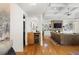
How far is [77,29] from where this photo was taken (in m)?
Result: 3.41

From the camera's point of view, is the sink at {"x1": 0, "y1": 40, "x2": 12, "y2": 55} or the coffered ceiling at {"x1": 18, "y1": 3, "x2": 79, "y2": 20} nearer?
the sink at {"x1": 0, "y1": 40, "x2": 12, "y2": 55}

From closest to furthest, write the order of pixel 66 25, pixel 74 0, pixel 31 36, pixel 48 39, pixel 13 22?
pixel 74 0
pixel 13 22
pixel 66 25
pixel 48 39
pixel 31 36

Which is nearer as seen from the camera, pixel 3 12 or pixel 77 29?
pixel 3 12

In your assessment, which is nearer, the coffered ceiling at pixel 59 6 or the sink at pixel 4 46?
the sink at pixel 4 46

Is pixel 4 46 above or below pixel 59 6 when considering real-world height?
below

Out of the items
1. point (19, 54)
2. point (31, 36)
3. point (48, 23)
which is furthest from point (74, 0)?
point (31, 36)

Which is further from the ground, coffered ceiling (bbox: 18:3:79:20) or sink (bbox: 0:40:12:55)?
coffered ceiling (bbox: 18:3:79:20)

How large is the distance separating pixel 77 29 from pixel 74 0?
0.71 metres

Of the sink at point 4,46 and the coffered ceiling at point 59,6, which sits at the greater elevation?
the coffered ceiling at point 59,6

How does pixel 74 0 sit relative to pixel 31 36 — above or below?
above

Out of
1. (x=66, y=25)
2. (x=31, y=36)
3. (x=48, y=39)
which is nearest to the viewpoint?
(x=66, y=25)

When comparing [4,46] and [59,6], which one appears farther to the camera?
[59,6]
